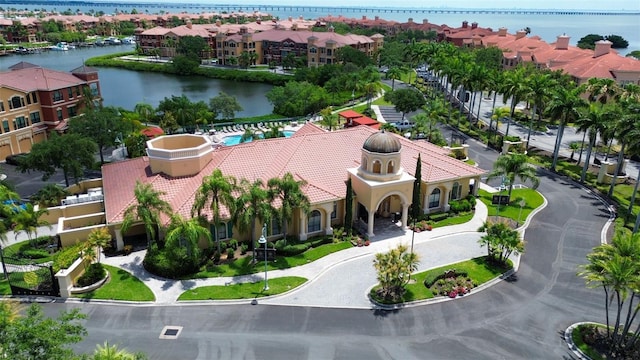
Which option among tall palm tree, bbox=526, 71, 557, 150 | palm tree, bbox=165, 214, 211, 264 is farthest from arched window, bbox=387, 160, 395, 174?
tall palm tree, bbox=526, 71, 557, 150

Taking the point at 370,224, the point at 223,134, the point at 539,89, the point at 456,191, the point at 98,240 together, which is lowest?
the point at 223,134

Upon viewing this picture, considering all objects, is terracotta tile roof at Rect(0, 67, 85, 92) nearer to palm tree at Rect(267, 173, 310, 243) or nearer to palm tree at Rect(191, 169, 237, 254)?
palm tree at Rect(191, 169, 237, 254)

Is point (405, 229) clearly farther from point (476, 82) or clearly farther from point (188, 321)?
point (476, 82)

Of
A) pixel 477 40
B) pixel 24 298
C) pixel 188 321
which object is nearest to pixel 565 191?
pixel 188 321

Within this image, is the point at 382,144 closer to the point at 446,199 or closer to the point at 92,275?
the point at 446,199

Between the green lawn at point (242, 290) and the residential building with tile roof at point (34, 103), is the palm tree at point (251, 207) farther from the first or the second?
the residential building with tile roof at point (34, 103)

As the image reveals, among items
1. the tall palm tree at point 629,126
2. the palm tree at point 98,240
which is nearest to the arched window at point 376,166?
the palm tree at point 98,240

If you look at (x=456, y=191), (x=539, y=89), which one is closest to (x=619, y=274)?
(x=456, y=191)
